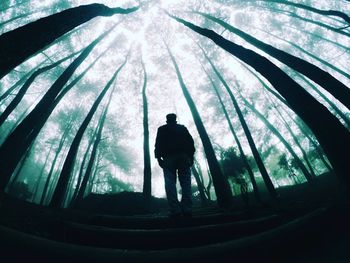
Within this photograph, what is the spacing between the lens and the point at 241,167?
831 inches

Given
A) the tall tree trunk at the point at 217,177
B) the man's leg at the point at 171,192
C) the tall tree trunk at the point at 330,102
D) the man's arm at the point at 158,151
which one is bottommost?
the man's leg at the point at 171,192

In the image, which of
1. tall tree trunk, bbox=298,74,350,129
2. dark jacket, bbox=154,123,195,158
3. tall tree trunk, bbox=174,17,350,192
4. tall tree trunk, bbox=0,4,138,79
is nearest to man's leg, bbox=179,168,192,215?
dark jacket, bbox=154,123,195,158

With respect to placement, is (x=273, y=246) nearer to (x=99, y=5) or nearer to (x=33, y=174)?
(x=99, y=5)

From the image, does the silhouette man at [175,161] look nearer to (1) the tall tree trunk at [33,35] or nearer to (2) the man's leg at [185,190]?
(2) the man's leg at [185,190]

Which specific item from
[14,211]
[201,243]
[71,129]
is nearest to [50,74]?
[71,129]

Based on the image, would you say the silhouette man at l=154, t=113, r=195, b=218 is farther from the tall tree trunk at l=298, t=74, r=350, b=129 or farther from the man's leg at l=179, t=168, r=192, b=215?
the tall tree trunk at l=298, t=74, r=350, b=129

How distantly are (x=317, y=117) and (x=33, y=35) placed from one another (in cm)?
387

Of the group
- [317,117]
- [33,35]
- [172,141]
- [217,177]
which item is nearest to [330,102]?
[217,177]

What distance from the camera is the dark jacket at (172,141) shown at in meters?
4.32

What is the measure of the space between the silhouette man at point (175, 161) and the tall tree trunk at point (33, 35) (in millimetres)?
2593

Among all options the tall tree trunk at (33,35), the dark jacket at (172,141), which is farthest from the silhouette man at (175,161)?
the tall tree trunk at (33,35)

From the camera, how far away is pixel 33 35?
8.45 feet

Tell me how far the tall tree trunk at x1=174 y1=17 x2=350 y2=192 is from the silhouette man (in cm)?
201

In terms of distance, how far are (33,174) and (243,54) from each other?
241 feet
